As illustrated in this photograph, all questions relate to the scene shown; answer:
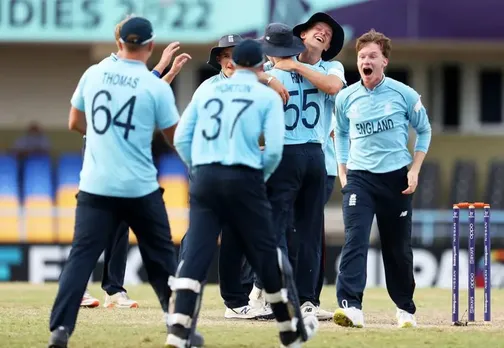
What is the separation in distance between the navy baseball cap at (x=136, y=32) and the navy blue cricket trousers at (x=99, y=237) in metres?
1.02

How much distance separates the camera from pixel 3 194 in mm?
25156

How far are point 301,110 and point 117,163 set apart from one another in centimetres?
225

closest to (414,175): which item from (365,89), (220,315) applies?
(365,89)

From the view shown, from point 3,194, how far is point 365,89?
1524 cm

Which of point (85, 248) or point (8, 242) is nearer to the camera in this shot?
point (85, 248)

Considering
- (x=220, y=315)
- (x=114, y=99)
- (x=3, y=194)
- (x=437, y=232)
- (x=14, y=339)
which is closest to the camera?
(x=114, y=99)

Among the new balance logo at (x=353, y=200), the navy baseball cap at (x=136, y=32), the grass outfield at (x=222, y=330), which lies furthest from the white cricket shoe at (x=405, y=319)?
the navy baseball cap at (x=136, y=32)

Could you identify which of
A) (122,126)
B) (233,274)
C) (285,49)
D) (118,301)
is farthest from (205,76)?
(122,126)

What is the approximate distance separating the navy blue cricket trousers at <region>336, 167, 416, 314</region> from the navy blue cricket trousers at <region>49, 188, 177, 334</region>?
6.29ft

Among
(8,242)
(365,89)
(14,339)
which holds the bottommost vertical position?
(8,242)

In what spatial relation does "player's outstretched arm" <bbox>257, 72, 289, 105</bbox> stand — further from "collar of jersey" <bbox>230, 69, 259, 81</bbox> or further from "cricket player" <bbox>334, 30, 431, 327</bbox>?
"collar of jersey" <bbox>230, 69, 259, 81</bbox>

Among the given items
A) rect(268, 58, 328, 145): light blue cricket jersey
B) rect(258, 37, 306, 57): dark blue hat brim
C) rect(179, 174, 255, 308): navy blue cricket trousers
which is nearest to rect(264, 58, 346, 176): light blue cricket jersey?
rect(268, 58, 328, 145): light blue cricket jersey

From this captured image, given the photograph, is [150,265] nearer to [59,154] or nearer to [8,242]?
[8,242]

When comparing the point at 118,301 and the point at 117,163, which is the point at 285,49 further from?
the point at 118,301
